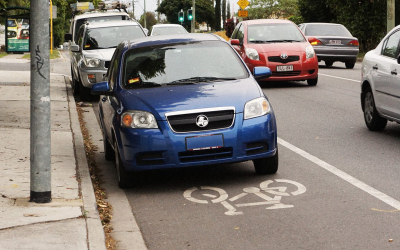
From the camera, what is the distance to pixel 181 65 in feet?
28.0

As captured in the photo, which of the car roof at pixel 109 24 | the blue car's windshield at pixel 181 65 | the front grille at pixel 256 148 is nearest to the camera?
the front grille at pixel 256 148

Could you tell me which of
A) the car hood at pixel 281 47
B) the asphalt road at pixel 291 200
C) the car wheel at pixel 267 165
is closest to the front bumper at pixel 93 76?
the car hood at pixel 281 47

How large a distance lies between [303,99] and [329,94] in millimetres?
1110

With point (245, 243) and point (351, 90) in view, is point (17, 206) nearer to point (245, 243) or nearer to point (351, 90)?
point (245, 243)

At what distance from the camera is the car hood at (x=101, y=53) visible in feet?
53.3

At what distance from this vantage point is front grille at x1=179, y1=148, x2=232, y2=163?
7398mm

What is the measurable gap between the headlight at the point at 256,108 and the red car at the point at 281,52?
10.00 metres

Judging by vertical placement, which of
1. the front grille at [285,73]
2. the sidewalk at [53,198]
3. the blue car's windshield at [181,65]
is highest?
the blue car's windshield at [181,65]

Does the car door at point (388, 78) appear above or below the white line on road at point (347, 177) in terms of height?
above

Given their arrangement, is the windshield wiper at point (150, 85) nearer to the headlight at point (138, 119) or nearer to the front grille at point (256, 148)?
the headlight at point (138, 119)

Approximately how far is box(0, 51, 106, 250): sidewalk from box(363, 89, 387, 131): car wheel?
429cm

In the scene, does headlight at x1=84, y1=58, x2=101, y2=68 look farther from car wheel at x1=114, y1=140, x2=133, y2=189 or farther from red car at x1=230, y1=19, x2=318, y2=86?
car wheel at x1=114, y1=140, x2=133, y2=189

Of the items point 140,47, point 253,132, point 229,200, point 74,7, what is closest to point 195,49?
point 140,47

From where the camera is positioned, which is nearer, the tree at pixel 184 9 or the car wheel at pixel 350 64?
the car wheel at pixel 350 64
